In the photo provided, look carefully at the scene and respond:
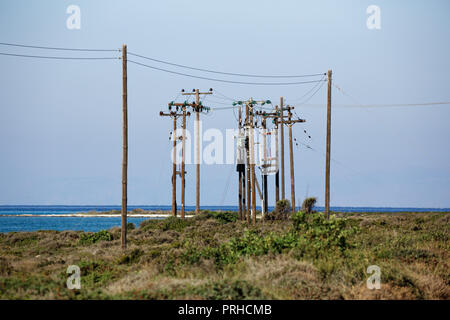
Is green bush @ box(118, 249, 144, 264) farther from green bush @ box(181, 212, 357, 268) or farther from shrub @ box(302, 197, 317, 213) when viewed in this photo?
shrub @ box(302, 197, 317, 213)

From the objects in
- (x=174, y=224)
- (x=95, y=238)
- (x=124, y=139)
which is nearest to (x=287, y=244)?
(x=124, y=139)

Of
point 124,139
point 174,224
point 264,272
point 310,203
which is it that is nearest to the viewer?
point 264,272

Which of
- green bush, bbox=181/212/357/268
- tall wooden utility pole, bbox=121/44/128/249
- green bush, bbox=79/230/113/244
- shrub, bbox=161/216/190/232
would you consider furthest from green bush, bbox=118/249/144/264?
shrub, bbox=161/216/190/232

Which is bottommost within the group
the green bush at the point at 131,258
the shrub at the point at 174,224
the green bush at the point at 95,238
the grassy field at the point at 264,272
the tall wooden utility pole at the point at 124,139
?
the shrub at the point at 174,224

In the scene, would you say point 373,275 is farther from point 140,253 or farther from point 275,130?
point 275,130

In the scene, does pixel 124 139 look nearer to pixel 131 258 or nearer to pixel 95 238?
pixel 131 258

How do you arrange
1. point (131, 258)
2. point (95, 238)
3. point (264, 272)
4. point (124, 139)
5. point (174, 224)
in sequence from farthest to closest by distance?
1. point (174, 224)
2. point (95, 238)
3. point (124, 139)
4. point (131, 258)
5. point (264, 272)

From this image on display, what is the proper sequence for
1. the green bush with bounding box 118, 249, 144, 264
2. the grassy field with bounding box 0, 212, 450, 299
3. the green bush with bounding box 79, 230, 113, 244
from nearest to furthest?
the grassy field with bounding box 0, 212, 450, 299
the green bush with bounding box 118, 249, 144, 264
the green bush with bounding box 79, 230, 113, 244

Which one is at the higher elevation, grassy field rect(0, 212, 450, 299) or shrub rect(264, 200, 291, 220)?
grassy field rect(0, 212, 450, 299)

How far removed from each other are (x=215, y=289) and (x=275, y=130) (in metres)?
32.8

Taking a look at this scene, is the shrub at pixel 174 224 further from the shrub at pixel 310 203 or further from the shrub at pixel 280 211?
the shrub at pixel 310 203

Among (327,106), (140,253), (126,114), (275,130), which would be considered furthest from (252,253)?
(275,130)

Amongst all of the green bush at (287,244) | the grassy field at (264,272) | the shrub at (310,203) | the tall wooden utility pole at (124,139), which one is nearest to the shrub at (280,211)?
the shrub at (310,203)
